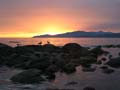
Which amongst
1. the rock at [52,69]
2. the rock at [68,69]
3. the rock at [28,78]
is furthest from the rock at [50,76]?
the rock at [68,69]

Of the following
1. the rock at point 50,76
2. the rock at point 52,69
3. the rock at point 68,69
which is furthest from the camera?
the rock at point 68,69

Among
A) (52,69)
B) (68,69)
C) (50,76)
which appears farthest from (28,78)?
(68,69)

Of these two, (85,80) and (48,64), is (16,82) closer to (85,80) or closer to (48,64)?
(85,80)

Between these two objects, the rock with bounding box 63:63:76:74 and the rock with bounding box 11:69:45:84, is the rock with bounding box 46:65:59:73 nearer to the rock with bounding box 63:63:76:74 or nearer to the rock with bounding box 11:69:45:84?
the rock with bounding box 63:63:76:74

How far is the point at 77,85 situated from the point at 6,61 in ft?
74.6

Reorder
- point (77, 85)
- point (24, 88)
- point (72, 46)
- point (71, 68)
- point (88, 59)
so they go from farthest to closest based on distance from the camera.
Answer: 1. point (72, 46)
2. point (88, 59)
3. point (71, 68)
4. point (77, 85)
5. point (24, 88)

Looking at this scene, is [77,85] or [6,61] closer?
[77,85]

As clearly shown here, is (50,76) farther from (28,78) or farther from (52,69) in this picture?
(28,78)

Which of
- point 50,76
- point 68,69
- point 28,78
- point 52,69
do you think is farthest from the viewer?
point 68,69

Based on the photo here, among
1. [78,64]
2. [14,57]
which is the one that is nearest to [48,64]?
[78,64]

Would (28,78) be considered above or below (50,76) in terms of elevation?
above

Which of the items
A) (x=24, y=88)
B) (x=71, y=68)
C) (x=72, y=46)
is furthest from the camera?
(x=72, y=46)

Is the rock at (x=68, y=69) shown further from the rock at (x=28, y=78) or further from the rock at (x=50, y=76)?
the rock at (x=28, y=78)

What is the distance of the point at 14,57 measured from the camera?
5303cm
